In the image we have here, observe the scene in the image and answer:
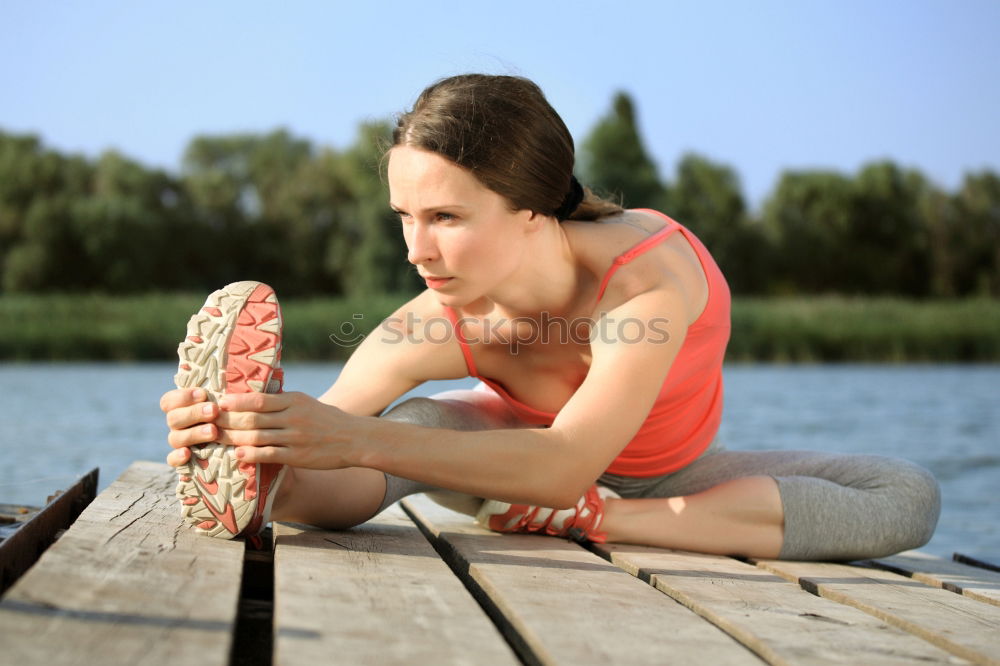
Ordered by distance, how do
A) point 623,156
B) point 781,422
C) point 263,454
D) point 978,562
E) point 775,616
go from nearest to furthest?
1. point 775,616
2. point 263,454
3. point 978,562
4. point 781,422
5. point 623,156

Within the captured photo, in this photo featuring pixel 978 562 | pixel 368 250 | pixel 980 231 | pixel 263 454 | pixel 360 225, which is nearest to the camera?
pixel 263 454

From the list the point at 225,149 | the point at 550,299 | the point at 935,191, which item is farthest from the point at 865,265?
the point at 550,299

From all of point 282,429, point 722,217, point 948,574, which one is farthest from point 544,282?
point 722,217

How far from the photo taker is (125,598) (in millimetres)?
1232

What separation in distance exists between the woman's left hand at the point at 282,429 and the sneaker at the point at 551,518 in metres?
0.53

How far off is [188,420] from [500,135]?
722 millimetres

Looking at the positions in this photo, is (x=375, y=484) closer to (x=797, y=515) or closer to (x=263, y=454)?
(x=263, y=454)

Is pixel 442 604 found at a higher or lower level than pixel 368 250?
lower

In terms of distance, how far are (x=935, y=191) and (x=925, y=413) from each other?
2915cm

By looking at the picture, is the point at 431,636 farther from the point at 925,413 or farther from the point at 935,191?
the point at 935,191

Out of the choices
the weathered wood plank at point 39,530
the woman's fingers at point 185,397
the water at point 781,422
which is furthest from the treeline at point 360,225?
the woman's fingers at point 185,397

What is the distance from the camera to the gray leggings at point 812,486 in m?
2.14

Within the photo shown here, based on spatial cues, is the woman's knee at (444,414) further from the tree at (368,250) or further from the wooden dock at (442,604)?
the tree at (368,250)

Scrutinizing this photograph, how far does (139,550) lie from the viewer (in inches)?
59.8
